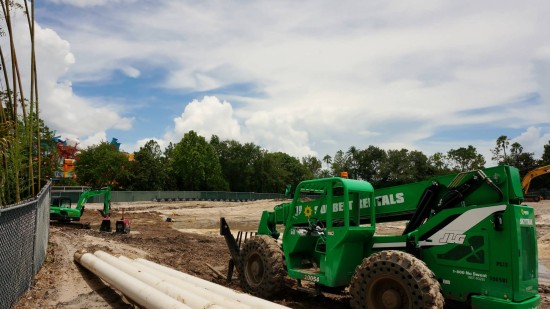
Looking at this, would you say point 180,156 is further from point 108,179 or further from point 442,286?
point 442,286

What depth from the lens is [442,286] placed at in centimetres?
626

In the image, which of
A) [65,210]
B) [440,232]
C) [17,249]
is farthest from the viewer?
[65,210]

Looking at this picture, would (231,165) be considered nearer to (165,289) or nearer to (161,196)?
(161,196)

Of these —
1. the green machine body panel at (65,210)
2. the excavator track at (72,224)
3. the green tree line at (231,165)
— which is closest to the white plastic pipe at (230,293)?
the excavator track at (72,224)

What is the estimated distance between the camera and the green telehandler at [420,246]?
568 cm

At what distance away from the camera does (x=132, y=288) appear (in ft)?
23.2

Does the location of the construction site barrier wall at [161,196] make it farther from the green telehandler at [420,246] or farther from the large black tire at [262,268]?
the green telehandler at [420,246]

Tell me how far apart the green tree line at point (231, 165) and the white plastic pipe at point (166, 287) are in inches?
2129

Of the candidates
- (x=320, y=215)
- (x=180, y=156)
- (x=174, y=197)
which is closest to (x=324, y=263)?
(x=320, y=215)

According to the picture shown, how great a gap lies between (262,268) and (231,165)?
7996 cm

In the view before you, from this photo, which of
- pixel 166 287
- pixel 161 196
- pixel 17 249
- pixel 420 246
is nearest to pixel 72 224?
pixel 17 249

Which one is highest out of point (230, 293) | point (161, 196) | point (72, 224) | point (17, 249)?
point (17, 249)

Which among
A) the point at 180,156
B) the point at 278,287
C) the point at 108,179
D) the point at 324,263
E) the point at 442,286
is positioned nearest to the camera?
the point at 442,286

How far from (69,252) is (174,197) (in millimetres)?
51584
